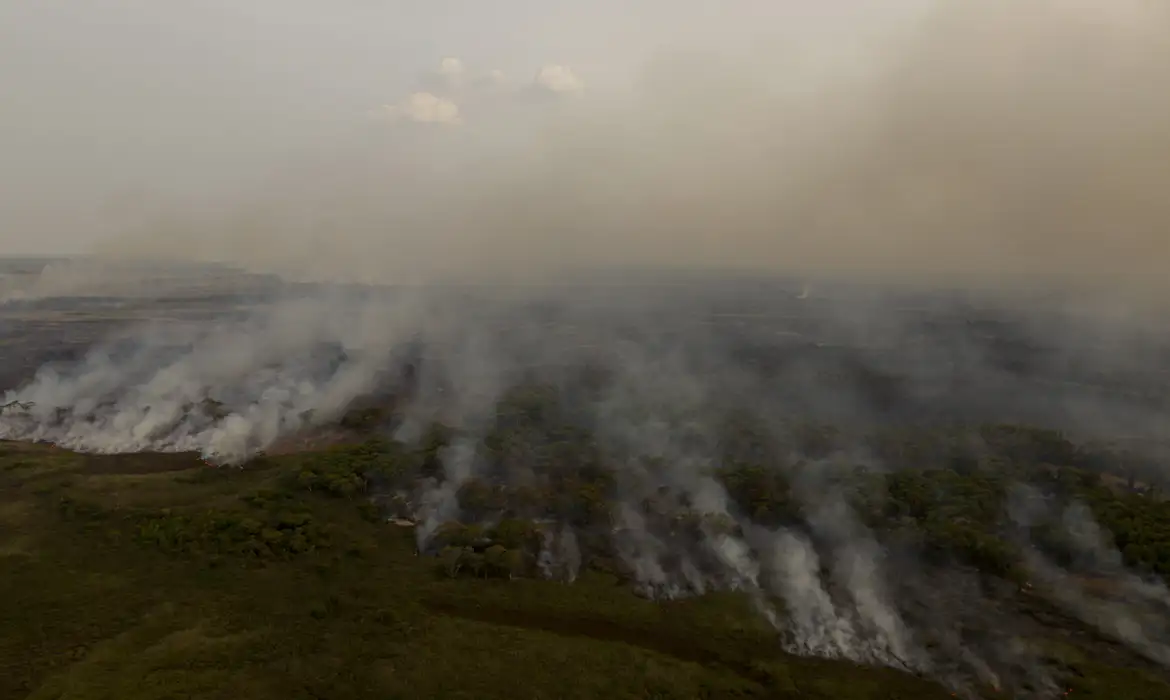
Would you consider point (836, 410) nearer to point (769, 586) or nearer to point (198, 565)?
point (769, 586)

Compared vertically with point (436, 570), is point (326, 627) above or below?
below

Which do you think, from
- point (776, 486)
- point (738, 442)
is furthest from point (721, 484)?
point (738, 442)

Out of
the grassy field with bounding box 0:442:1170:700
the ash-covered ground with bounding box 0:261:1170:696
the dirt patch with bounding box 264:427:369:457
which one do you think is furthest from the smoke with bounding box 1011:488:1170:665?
the dirt patch with bounding box 264:427:369:457

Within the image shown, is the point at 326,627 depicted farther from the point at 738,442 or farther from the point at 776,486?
the point at 738,442

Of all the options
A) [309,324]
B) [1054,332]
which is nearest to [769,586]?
[309,324]

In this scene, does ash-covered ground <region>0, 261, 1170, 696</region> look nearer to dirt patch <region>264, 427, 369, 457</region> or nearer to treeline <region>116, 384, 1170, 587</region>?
treeline <region>116, 384, 1170, 587</region>
